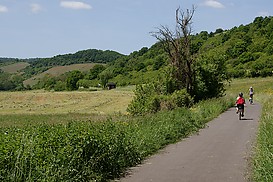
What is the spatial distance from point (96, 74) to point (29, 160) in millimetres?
154229

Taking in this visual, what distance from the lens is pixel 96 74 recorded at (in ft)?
526

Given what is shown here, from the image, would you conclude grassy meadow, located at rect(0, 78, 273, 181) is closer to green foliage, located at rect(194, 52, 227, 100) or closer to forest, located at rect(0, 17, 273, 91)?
green foliage, located at rect(194, 52, 227, 100)

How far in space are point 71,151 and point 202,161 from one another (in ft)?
13.6

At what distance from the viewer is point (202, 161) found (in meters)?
10.7

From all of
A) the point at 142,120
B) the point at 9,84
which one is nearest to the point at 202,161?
the point at 142,120

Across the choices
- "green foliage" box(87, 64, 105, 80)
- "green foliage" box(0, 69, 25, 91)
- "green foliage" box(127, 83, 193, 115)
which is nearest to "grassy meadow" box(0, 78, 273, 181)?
"green foliage" box(127, 83, 193, 115)

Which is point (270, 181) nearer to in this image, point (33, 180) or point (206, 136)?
point (33, 180)

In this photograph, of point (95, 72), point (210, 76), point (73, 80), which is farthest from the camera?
point (95, 72)

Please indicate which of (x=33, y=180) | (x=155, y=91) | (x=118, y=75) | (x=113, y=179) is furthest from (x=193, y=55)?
(x=118, y=75)

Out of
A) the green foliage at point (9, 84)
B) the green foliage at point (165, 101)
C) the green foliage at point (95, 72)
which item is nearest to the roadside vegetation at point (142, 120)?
the green foliage at point (165, 101)

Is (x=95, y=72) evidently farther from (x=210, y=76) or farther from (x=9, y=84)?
(x=210, y=76)

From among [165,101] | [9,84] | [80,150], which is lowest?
[9,84]

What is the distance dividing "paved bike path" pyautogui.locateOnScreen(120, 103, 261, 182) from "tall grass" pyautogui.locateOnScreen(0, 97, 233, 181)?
0.46 m

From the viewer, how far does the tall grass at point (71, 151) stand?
6.80 metres
